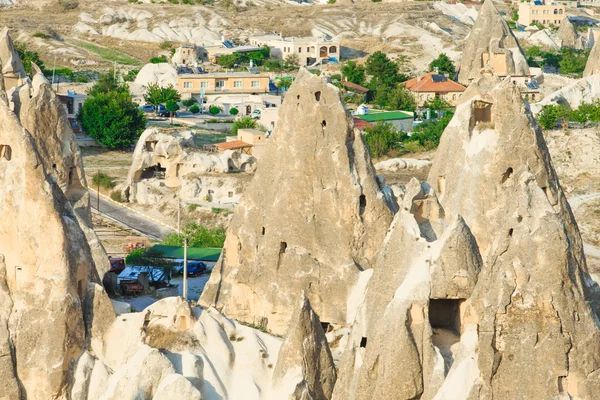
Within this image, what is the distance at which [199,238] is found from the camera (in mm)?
42594

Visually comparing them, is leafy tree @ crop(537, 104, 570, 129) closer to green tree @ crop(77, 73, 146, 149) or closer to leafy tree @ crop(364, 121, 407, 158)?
leafy tree @ crop(364, 121, 407, 158)

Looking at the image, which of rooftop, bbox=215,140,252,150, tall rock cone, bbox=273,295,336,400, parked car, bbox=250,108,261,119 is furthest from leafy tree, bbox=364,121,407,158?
tall rock cone, bbox=273,295,336,400

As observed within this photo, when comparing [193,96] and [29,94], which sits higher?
[29,94]

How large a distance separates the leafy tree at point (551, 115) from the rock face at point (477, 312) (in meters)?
39.2

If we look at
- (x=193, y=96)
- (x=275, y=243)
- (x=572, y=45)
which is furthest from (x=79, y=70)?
(x=275, y=243)

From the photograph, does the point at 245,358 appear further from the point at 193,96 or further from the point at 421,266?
the point at 193,96

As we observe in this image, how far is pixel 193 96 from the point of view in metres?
87.1

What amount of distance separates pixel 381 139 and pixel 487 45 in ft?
128

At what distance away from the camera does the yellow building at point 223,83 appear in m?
88.6

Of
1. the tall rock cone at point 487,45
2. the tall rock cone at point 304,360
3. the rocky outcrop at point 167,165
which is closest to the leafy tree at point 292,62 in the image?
the tall rock cone at point 487,45

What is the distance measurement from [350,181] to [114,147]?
139ft

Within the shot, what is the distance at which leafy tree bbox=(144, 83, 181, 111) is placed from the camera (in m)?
82.4

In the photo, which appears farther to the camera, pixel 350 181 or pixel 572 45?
pixel 572 45

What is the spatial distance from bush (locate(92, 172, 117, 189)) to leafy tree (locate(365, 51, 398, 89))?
1528 inches
